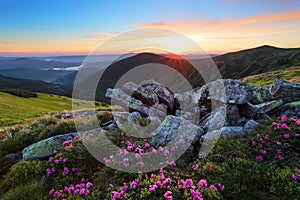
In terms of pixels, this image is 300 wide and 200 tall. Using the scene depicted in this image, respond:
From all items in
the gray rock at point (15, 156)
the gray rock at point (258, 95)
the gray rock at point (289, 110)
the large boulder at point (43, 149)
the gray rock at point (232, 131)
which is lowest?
the gray rock at point (15, 156)

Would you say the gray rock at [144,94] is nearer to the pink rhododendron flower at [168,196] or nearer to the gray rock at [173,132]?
the gray rock at [173,132]

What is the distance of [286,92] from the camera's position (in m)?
13.4

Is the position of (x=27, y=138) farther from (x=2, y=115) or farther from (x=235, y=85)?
(x=2, y=115)

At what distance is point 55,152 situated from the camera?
873cm

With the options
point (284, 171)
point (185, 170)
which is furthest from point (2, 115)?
point (284, 171)

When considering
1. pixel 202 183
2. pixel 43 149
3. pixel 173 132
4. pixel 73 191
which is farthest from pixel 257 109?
pixel 43 149

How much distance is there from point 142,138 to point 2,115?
39246 millimetres

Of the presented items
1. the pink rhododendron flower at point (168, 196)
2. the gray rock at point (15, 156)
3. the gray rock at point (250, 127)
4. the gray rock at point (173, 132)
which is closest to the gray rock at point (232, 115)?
the gray rock at point (250, 127)

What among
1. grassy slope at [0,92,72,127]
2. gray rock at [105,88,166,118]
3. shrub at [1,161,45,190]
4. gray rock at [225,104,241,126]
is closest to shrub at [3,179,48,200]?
shrub at [1,161,45,190]

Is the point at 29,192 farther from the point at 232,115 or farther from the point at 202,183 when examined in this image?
the point at 232,115

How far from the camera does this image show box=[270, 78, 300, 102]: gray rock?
43.0 ft

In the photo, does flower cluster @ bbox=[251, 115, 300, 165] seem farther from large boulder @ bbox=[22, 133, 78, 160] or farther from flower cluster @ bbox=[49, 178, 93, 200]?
large boulder @ bbox=[22, 133, 78, 160]

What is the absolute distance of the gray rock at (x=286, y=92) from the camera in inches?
516

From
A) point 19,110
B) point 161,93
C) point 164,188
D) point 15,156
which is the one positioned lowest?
point 19,110
